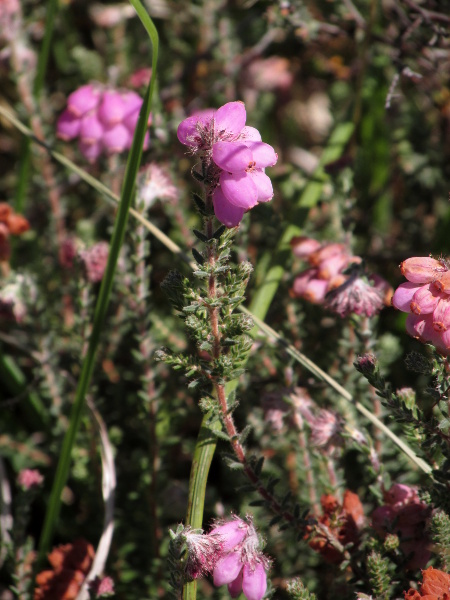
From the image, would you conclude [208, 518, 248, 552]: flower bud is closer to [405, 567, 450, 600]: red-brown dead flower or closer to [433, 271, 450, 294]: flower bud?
[405, 567, 450, 600]: red-brown dead flower

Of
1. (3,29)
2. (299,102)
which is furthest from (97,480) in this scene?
(299,102)

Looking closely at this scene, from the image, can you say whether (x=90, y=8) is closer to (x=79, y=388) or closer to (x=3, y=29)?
(x=3, y=29)

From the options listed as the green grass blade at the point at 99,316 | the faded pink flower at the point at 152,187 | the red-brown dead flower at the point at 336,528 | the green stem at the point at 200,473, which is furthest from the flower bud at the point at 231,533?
the faded pink flower at the point at 152,187

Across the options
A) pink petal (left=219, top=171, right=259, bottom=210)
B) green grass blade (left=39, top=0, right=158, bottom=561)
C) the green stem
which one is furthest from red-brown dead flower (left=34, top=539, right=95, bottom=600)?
pink petal (left=219, top=171, right=259, bottom=210)

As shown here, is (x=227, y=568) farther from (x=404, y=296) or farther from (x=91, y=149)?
(x=91, y=149)

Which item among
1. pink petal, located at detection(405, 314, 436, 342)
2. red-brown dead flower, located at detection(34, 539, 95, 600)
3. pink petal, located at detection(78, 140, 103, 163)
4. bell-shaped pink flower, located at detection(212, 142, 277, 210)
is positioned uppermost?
bell-shaped pink flower, located at detection(212, 142, 277, 210)

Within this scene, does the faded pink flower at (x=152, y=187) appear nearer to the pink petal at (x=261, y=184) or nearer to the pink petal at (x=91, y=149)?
the pink petal at (x=91, y=149)
